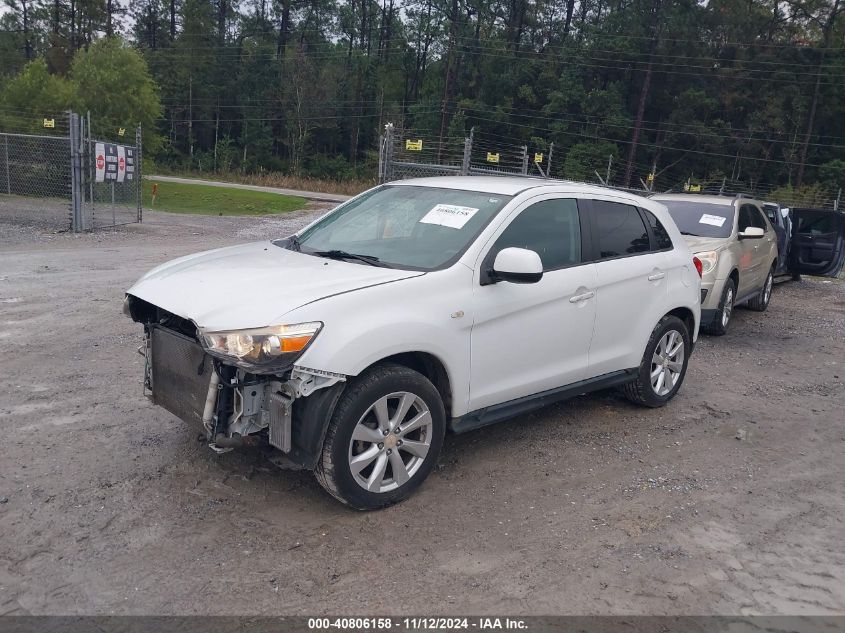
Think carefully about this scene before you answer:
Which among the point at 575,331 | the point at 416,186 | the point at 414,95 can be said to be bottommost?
the point at 575,331

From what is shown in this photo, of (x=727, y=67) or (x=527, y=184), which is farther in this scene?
(x=727, y=67)

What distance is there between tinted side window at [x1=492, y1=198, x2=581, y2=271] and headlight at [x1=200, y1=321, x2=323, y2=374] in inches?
60.0

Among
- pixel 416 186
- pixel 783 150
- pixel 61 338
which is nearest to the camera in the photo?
pixel 416 186

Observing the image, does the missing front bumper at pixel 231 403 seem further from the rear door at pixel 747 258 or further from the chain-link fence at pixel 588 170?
the chain-link fence at pixel 588 170

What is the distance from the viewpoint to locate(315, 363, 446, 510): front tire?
12.6 ft

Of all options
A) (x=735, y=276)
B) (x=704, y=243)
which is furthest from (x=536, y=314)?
(x=735, y=276)

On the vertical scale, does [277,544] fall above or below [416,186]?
below

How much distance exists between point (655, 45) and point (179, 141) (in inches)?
1742

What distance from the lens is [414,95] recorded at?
244 feet

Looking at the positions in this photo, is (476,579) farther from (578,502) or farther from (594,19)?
(594,19)

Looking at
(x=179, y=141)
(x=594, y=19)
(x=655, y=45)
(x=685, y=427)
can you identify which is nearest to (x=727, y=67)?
(x=655, y=45)

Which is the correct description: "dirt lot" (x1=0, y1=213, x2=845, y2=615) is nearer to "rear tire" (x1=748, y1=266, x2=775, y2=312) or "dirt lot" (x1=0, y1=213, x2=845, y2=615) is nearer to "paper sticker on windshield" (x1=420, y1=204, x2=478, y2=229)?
"paper sticker on windshield" (x1=420, y1=204, x2=478, y2=229)

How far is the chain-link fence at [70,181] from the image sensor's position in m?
15.3

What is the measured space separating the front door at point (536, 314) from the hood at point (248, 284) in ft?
2.05
